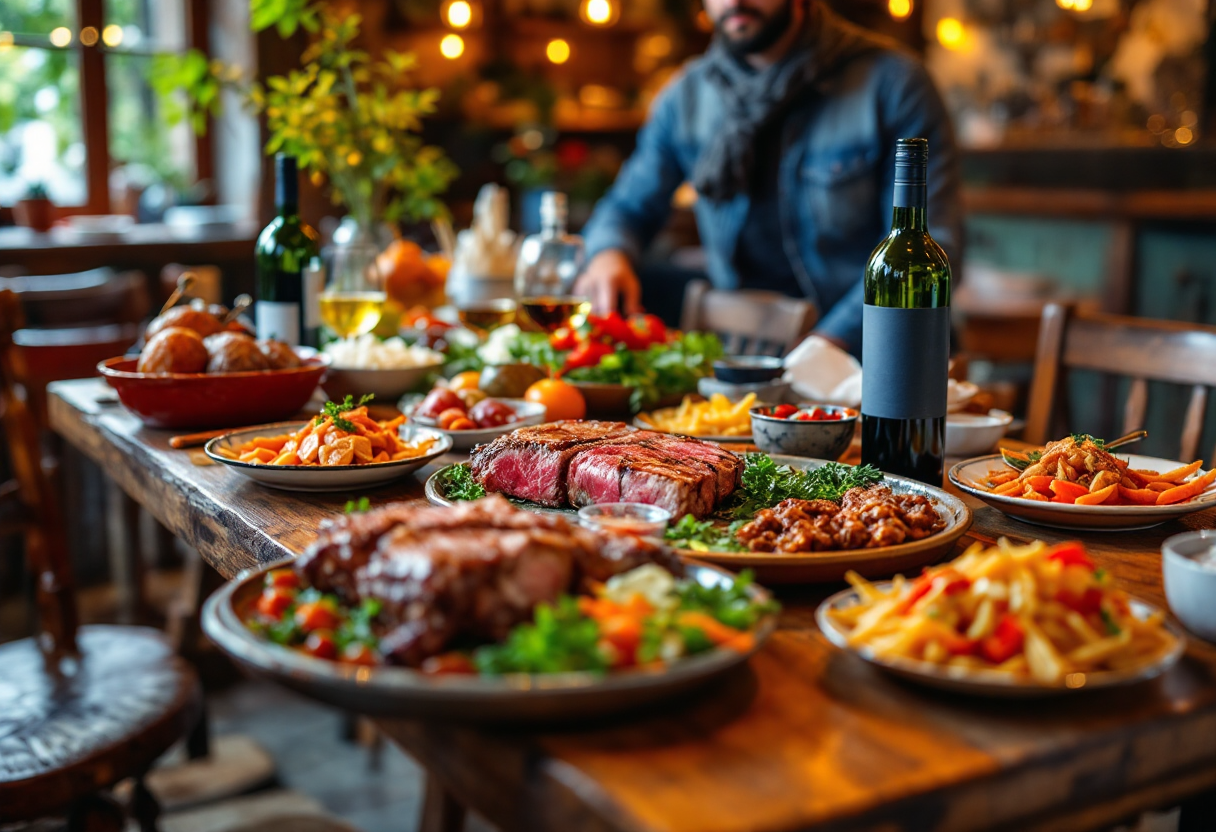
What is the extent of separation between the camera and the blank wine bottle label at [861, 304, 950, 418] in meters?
1.34

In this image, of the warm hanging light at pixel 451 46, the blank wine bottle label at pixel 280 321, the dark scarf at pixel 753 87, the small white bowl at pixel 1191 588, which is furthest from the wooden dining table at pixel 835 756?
the warm hanging light at pixel 451 46

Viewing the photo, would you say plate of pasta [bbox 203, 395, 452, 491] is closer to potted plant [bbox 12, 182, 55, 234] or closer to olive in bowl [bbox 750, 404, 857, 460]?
olive in bowl [bbox 750, 404, 857, 460]

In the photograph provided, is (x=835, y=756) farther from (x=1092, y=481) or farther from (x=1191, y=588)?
(x=1092, y=481)

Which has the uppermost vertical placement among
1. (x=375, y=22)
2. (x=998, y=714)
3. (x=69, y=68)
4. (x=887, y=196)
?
(x=375, y=22)

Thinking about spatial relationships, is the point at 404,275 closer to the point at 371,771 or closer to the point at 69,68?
the point at 371,771

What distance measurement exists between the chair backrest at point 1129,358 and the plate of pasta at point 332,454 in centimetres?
128

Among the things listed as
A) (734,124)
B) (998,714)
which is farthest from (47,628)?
(734,124)

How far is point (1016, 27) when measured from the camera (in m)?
7.69

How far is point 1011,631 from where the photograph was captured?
86cm

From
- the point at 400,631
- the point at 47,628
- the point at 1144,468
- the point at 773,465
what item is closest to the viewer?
the point at 400,631

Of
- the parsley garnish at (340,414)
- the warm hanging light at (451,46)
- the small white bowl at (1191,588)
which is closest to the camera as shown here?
the small white bowl at (1191,588)

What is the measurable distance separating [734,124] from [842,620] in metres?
2.46

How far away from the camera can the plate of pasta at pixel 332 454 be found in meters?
1.44

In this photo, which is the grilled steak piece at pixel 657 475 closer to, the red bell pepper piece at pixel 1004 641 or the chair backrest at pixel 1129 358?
the red bell pepper piece at pixel 1004 641
